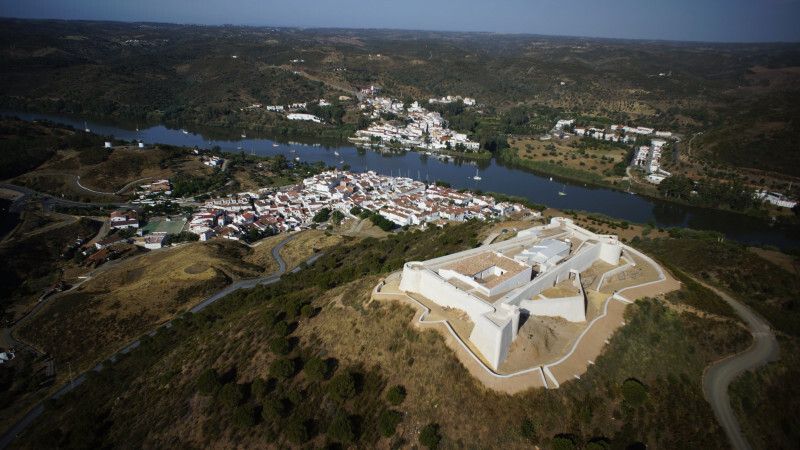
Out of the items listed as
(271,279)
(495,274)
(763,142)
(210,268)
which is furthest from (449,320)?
(763,142)

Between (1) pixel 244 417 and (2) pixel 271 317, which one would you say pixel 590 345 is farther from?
(2) pixel 271 317

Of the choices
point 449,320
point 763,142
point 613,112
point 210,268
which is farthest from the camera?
point 613,112

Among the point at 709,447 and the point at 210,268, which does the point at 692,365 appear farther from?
the point at 210,268

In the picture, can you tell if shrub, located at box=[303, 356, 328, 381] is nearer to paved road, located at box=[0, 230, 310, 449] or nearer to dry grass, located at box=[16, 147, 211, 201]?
paved road, located at box=[0, 230, 310, 449]

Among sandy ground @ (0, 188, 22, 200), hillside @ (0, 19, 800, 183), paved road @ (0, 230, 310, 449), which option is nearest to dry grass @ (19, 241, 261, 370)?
paved road @ (0, 230, 310, 449)

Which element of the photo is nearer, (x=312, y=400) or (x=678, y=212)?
(x=312, y=400)

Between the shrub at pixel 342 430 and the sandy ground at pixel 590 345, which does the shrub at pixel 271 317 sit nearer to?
the shrub at pixel 342 430
